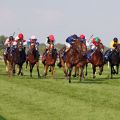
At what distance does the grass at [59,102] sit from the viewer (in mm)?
13320

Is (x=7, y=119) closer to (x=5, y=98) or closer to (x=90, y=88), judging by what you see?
(x=5, y=98)

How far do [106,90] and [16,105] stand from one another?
5676 mm

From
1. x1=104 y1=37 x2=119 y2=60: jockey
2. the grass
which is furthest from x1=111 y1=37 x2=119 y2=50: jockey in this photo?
the grass

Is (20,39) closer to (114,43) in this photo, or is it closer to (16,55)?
(16,55)

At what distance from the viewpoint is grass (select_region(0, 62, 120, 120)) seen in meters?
13.3

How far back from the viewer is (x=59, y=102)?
15938 millimetres

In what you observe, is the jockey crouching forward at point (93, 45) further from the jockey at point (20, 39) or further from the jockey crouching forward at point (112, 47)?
the jockey at point (20, 39)

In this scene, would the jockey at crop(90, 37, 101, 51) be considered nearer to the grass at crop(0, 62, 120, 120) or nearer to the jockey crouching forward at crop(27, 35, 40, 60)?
the jockey crouching forward at crop(27, 35, 40, 60)

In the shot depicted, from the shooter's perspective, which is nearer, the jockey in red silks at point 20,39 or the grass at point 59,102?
the grass at point 59,102

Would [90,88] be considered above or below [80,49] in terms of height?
below

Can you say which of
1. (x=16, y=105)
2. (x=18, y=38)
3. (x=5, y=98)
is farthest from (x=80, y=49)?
(x=16, y=105)

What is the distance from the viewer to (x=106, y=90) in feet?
65.7

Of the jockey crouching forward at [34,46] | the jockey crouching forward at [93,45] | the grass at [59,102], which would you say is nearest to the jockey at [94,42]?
the jockey crouching forward at [93,45]

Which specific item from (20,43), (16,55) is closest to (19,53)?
(16,55)
